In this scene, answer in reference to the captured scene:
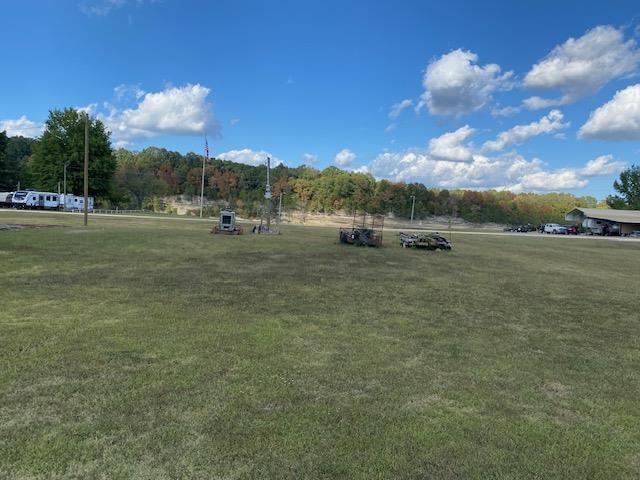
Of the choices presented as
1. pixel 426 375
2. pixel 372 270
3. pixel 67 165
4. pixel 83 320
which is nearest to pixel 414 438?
pixel 426 375

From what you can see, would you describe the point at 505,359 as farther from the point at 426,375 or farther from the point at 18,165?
the point at 18,165

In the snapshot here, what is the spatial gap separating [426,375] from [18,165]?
113 meters

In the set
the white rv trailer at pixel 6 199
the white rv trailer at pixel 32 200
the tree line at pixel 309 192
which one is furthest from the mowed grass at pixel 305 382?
the tree line at pixel 309 192

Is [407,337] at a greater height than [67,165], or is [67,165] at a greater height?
[67,165]

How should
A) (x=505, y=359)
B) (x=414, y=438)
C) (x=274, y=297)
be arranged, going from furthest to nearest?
(x=274, y=297) < (x=505, y=359) < (x=414, y=438)

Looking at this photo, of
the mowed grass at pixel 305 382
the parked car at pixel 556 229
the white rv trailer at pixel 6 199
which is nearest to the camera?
the mowed grass at pixel 305 382

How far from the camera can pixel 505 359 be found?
6.79 metres

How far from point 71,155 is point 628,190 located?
125299 mm

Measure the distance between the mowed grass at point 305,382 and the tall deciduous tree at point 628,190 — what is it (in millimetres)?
123263

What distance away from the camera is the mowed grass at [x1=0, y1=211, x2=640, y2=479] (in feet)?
12.6

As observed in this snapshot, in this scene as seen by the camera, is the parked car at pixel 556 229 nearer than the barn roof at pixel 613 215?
No

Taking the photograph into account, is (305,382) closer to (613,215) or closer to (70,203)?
(70,203)

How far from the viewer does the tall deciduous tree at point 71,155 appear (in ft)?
257

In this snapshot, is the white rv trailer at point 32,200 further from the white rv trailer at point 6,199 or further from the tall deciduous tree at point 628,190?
the tall deciduous tree at point 628,190
